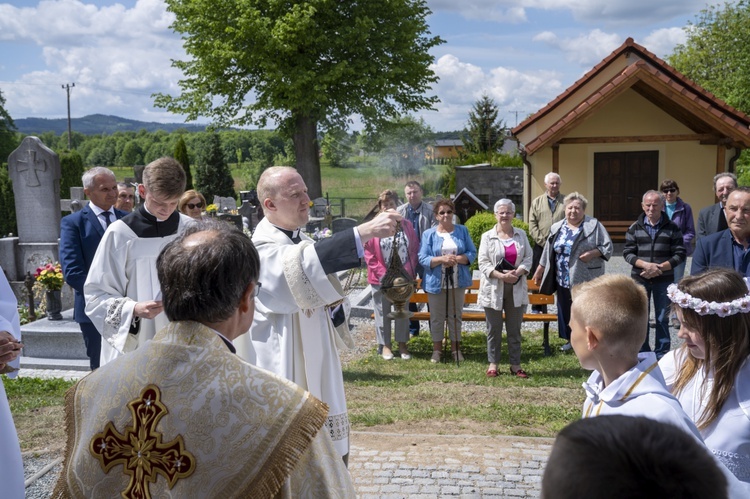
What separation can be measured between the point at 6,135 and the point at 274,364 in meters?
51.0

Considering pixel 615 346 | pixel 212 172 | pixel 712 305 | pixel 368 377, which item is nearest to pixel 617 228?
pixel 368 377

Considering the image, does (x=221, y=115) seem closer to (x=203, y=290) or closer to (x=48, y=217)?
(x=48, y=217)

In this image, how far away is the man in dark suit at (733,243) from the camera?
18.1 ft

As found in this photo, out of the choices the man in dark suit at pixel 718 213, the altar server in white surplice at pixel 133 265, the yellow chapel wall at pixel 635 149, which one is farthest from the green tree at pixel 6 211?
the man in dark suit at pixel 718 213

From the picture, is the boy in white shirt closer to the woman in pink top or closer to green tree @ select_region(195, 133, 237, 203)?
the woman in pink top

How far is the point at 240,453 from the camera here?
1.94 metres

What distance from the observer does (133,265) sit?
4.59 meters

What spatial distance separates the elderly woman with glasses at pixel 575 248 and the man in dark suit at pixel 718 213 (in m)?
0.99

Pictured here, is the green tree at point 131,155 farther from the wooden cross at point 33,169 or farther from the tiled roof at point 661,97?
the wooden cross at point 33,169

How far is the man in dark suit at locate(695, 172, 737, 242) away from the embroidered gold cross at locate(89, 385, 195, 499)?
7.03 metres

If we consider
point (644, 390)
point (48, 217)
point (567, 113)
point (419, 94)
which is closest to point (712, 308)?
point (644, 390)

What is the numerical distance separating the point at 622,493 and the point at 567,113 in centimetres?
1839

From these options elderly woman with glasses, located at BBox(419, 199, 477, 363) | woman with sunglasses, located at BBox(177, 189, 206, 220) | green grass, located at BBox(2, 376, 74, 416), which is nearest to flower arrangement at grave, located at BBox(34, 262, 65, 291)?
green grass, located at BBox(2, 376, 74, 416)

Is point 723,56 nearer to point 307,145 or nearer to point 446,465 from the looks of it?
point 307,145
